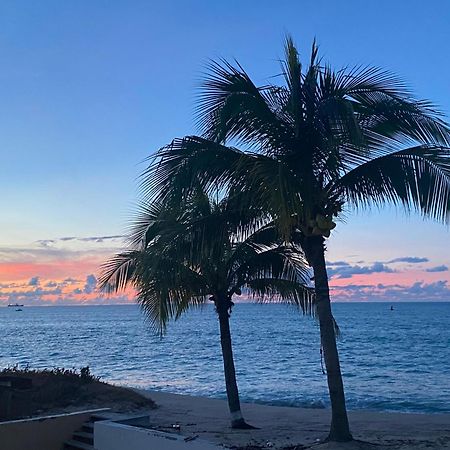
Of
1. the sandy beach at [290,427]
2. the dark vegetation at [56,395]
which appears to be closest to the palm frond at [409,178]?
the sandy beach at [290,427]

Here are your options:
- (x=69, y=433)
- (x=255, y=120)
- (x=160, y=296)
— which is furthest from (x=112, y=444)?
(x=255, y=120)

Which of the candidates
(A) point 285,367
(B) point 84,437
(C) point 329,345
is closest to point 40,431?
(B) point 84,437

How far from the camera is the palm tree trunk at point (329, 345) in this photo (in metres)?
10.2

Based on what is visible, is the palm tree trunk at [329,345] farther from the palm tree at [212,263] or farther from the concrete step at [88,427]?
the concrete step at [88,427]

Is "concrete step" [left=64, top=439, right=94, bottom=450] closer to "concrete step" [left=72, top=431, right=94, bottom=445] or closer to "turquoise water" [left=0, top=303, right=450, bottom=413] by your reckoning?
"concrete step" [left=72, top=431, right=94, bottom=445]

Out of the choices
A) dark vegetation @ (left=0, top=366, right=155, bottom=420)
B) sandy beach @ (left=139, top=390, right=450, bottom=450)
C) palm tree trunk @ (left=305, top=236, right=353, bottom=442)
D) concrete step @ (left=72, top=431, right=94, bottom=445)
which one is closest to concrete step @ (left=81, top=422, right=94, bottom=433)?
concrete step @ (left=72, top=431, right=94, bottom=445)

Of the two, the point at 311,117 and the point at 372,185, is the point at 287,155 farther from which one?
the point at 372,185

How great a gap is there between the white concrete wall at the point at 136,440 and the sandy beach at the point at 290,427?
1.60 m

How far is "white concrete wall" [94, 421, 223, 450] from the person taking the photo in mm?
8125

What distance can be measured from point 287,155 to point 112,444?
5.26 m

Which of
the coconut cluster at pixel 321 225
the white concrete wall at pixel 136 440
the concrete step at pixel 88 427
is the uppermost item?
the coconut cluster at pixel 321 225

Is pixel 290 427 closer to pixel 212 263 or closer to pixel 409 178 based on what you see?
pixel 212 263

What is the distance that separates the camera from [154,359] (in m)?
52.8

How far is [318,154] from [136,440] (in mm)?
5246
